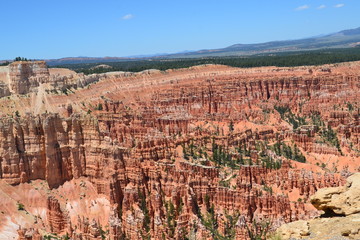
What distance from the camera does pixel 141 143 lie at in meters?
63.2

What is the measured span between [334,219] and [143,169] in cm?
4297

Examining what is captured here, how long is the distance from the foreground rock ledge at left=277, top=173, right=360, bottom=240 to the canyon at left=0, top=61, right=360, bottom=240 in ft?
91.4

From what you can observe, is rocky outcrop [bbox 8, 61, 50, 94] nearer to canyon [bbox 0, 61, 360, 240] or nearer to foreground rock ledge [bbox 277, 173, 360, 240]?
canyon [bbox 0, 61, 360, 240]

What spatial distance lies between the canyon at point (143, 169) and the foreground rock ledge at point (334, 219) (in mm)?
27862

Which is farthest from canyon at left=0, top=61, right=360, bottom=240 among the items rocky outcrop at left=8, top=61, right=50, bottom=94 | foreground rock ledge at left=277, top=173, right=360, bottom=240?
foreground rock ledge at left=277, top=173, right=360, bottom=240

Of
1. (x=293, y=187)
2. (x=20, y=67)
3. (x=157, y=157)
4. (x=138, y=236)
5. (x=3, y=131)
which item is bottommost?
(x=138, y=236)

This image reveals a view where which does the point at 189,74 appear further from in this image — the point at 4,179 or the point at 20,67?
the point at 4,179

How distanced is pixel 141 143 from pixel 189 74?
74.9 metres

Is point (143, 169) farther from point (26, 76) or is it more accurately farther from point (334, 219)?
point (334, 219)

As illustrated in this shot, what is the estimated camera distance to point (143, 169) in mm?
61344

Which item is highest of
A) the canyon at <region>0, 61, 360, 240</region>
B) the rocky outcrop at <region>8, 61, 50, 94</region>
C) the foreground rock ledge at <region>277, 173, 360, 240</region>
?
the rocky outcrop at <region>8, 61, 50, 94</region>

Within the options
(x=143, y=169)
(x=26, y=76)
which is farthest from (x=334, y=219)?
(x=26, y=76)

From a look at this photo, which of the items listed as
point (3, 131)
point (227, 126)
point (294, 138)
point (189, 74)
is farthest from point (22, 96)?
point (189, 74)

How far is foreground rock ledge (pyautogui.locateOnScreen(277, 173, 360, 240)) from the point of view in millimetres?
18219
